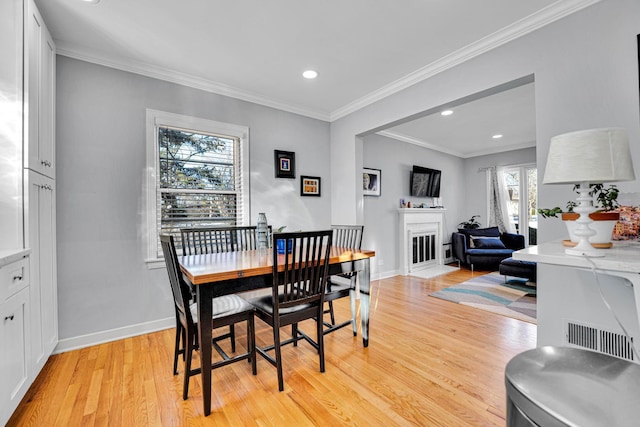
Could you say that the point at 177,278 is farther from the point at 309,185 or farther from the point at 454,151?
the point at 454,151

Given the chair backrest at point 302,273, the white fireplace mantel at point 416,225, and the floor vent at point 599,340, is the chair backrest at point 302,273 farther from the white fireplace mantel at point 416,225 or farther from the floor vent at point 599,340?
the white fireplace mantel at point 416,225

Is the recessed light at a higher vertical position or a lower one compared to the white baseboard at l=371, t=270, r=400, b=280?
higher

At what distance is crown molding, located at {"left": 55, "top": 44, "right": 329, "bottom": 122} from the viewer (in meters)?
2.57

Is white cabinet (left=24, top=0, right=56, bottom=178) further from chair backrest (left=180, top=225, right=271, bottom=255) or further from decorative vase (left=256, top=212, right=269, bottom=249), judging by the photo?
decorative vase (left=256, top=212, right=269, bottom=249)

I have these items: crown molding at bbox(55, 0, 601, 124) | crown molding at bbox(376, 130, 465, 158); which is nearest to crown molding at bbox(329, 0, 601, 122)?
crown molding at bbox(55, 0, 601, 124)

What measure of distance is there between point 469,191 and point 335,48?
18.6ft

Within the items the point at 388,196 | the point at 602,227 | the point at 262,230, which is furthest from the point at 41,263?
the point at 388,196

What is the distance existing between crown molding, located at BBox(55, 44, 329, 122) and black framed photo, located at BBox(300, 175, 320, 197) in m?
0.89

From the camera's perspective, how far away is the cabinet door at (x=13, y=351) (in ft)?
4.93

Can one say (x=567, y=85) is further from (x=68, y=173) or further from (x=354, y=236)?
(x=68, y=173)

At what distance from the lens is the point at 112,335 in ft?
8.90

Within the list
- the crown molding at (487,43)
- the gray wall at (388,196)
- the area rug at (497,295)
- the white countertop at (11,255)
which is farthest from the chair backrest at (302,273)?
the gray wall at (388,196)

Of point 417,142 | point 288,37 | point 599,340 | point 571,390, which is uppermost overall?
point 288,37

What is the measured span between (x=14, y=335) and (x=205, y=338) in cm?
105
